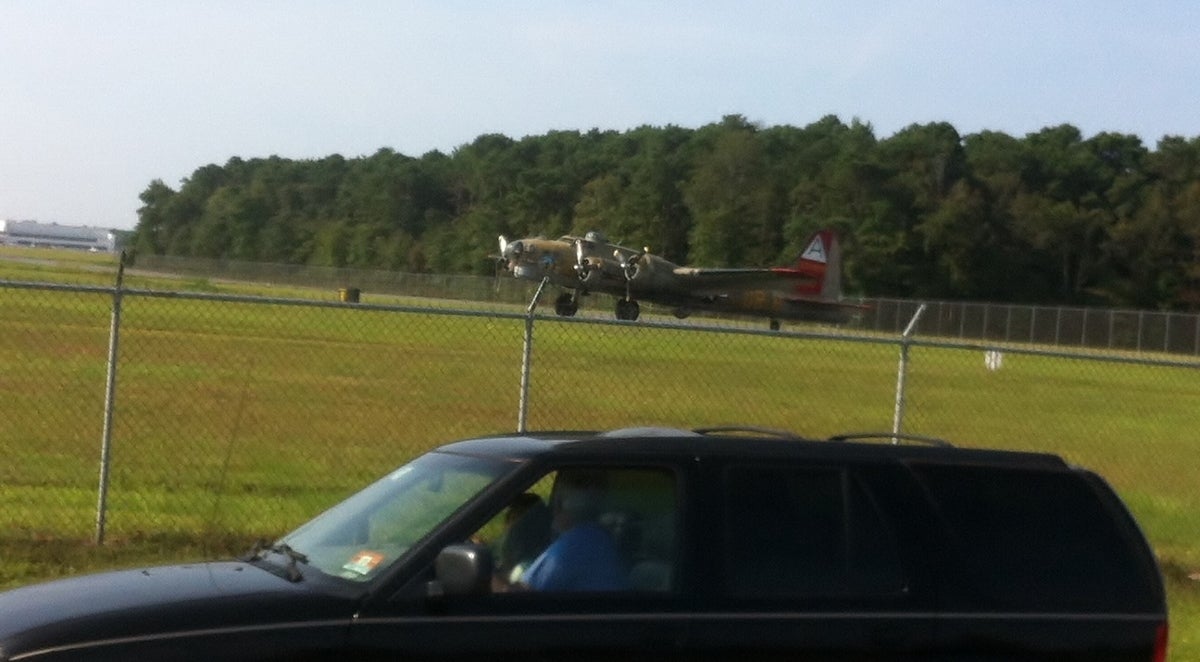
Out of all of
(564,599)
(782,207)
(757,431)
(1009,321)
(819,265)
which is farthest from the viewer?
(782,207)

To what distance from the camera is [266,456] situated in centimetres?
1562

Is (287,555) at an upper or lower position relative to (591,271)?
lower

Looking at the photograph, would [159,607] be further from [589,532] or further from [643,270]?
[643,270]

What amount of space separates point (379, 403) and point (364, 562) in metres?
14.8

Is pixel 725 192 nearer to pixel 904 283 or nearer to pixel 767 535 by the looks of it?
pixel 904 283

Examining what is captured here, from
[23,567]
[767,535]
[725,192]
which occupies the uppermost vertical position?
[725,192]

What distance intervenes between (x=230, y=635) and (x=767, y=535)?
6.17 feet

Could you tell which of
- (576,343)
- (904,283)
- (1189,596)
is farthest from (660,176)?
(1189,596)

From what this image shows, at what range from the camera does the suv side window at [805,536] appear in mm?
5535

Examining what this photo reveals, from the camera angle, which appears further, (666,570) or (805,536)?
(805,536)

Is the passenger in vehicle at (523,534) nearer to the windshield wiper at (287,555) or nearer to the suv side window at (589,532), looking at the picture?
the suv side window at (589,532)

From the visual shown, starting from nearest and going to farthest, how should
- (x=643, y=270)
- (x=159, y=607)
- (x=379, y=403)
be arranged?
(x=159, y=607)
(x=379, y=403)
(x=643, y=270)

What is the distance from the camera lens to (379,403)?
20078 mm

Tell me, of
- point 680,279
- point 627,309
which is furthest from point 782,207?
point 627,309
